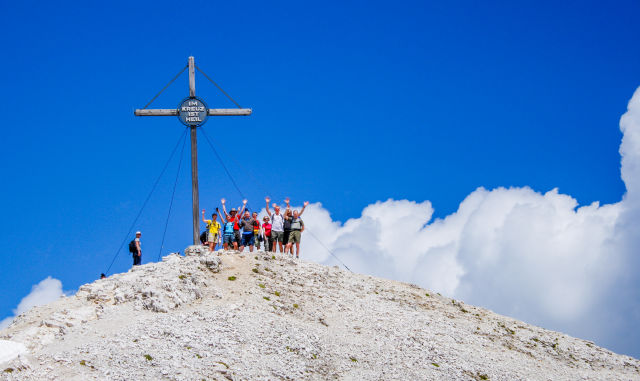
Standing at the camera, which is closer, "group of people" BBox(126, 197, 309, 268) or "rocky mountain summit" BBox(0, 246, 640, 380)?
"rocky mountain summit" BBox(0, 246, 640, 380)

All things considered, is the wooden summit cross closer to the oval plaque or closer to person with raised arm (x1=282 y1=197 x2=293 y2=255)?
the oval plaque

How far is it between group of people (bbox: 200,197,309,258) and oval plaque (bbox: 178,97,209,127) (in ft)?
12.5

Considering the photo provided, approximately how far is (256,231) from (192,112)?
6.16 m

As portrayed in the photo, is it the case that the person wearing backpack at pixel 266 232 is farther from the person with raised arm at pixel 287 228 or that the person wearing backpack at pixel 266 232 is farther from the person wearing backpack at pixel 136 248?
the person wearing backpack at pixel 136 248

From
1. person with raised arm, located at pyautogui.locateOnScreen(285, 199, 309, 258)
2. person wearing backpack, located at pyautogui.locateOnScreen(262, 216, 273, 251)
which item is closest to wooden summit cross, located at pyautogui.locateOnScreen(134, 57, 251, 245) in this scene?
person wearing backpack, located at pyautogui.locateOnScreen(262, 216, 273, 251)

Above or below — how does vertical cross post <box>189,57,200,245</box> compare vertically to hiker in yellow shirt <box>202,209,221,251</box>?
above

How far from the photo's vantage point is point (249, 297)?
23.8 m

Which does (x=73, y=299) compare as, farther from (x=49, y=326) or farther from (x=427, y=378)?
(x=427, y=378)

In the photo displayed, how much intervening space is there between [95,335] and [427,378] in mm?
10358

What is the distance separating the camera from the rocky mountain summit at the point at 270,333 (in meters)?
18.7

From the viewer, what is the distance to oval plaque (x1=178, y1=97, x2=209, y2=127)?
29922 millimetres

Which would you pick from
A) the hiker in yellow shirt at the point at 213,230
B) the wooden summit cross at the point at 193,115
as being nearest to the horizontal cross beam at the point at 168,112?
the wooden summit cross at the point at 193,115

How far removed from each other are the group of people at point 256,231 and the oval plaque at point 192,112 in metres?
3.80

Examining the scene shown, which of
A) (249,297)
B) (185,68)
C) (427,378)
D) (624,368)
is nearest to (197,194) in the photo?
(185,68)
